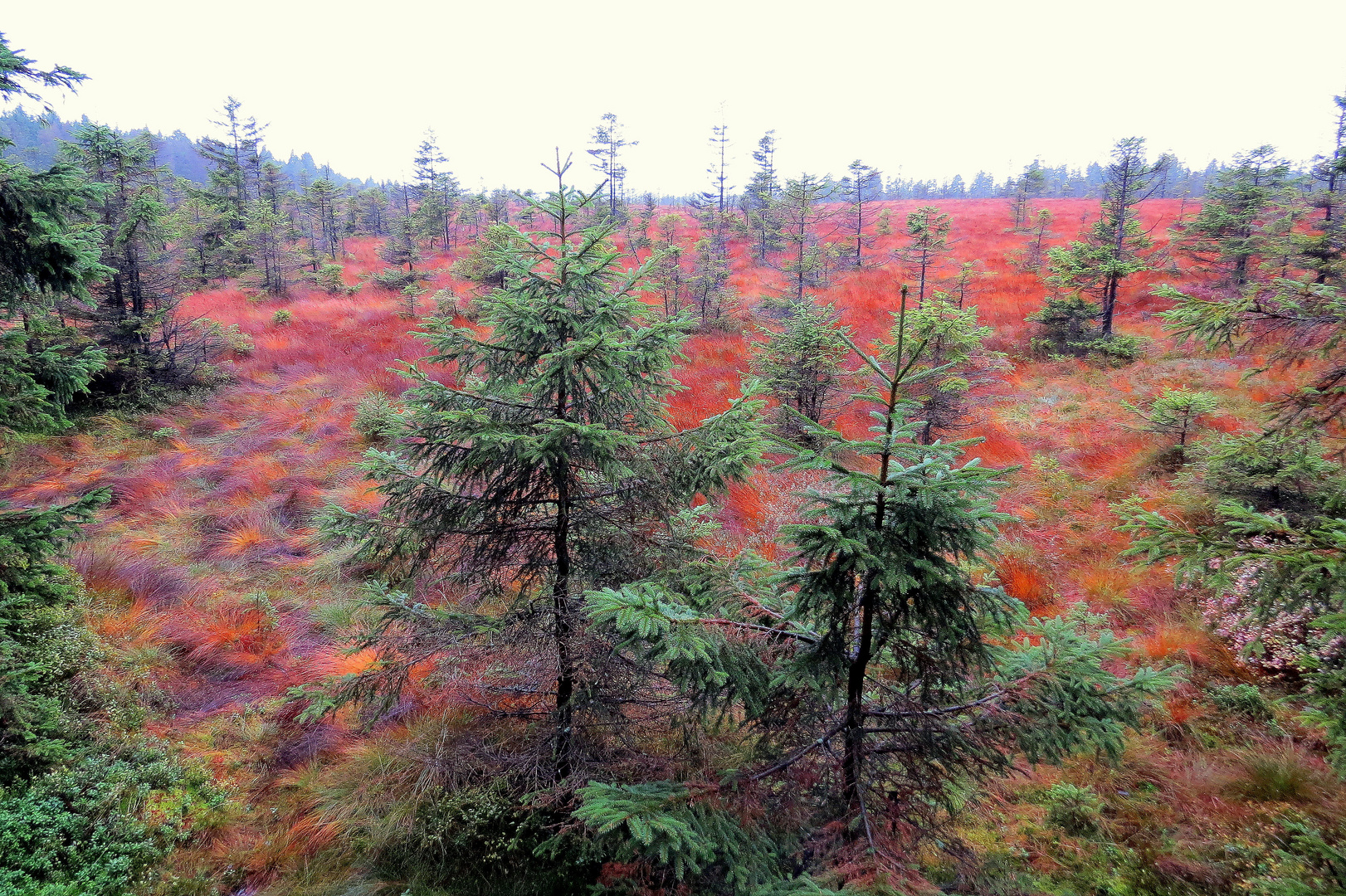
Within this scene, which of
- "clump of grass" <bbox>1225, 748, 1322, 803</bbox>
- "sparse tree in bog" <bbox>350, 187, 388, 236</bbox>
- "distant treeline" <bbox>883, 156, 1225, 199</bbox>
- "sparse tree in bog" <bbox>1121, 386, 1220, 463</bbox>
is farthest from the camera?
"distant treeline" <bbox>883, 156, 1225, 199</bbox>

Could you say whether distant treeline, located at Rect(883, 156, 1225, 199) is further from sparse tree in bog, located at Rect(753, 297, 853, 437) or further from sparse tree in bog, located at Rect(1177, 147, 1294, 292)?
sparse tree in bog, located at Rect(753, 297, 853, 437)

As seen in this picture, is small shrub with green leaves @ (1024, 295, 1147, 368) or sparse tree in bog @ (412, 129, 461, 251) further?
sparse tree in bog @ (412, 129, 461, 251)

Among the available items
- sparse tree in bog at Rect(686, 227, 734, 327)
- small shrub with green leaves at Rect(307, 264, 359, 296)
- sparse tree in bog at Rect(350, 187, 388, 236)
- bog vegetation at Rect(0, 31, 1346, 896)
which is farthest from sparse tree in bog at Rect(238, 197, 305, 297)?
sparse tree in bog at Rect(686, 227, 734, 327)

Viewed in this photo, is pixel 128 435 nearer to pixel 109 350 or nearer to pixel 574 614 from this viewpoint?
pixel 109 350

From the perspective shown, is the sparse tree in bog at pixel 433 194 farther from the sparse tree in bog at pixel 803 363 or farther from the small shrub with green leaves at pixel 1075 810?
the small shrub with green leaves at pixel 1075 810

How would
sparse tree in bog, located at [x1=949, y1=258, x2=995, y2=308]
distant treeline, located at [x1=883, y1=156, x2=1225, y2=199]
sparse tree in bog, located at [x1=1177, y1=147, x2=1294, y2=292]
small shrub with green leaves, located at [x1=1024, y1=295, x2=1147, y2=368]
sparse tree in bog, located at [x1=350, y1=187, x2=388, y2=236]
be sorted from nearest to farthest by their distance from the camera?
small shrub with green leaves, located at [x1=1024, y1=295, x2=1147, y2=368], sparse tree in bog, located at [x1=1177, y1=147, x2=1294, y2=292], sparse tree in bog, located at [x1=949, y1=258, x2=995, y2=308], sparse tree in bog, located at [x1=350, y1=187, x2=388, y2=236], distant treeline, located at [x1=883, y1=156, x2=1225, y2=199]

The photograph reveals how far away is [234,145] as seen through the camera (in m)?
30.3

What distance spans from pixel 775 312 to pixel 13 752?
1835cm

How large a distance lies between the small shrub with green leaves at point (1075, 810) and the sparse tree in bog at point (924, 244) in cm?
1183

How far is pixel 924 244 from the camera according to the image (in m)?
17.5

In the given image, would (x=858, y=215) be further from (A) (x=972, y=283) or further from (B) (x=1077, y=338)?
(B) (x=1077, y=338)

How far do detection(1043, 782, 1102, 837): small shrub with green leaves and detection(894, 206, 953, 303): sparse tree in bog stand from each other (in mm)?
11831

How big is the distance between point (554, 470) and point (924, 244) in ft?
58.3

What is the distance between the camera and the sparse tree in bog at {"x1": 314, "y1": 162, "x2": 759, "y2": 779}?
150 inches
